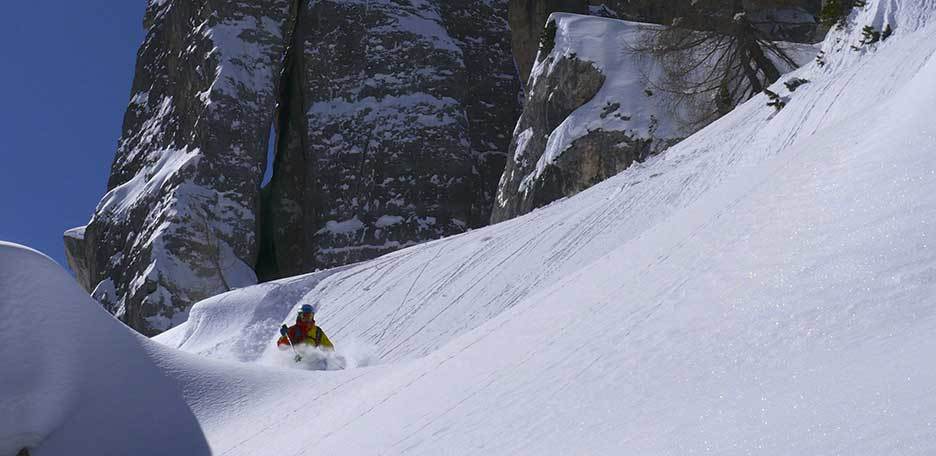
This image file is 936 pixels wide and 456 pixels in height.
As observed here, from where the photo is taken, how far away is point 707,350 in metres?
3.48

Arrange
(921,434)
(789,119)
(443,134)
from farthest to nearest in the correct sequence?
(443,134), (789,119), (921,434)

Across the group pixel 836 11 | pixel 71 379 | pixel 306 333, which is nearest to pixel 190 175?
pixel 306 333

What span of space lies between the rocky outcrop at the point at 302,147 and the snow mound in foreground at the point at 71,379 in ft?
69.8

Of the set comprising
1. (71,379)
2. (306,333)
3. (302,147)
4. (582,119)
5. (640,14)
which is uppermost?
(640,14)

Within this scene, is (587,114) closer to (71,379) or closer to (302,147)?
(71,379)

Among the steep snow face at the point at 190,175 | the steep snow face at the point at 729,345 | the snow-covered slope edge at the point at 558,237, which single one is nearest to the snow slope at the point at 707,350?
the steep snow face at the point at 729,345

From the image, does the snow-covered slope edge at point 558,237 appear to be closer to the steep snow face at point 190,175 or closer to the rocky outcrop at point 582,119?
the rocky outcrop at point 582,119

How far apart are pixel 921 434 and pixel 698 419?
32.4 inches

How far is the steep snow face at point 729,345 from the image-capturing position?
9.03 ft

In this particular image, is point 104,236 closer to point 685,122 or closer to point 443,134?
point 443,134

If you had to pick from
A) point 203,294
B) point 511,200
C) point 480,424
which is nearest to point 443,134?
point 203,294

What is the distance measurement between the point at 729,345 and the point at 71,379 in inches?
227

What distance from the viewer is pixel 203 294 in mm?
29031

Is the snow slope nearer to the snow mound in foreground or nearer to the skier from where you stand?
the snow mound in foreground
